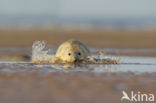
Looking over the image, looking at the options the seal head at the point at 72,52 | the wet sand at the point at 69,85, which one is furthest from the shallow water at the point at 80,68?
the seal head at the point at 72,52

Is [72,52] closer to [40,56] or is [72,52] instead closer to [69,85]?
[40,56]

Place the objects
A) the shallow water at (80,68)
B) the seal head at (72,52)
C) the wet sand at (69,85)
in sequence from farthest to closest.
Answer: the seal head at (72,52)
the shallow water at (80,68)
the wet sand at (69,85)

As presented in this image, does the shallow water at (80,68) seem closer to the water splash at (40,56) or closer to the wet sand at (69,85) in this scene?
Result: the wet sand at (69,85)

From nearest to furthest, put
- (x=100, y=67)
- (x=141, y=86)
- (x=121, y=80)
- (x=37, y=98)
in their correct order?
(x=37, y=98)
(x=141, y=86)
(x=121, y=80)
(x=100, y=67)

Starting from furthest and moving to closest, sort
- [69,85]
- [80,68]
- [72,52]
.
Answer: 1. [72,52]
2. [80,68]
3. [69,85]

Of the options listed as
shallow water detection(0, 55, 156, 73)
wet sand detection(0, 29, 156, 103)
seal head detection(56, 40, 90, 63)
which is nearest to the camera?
wet sand detection(0, 29, 156, 103)

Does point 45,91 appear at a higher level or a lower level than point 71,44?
lower

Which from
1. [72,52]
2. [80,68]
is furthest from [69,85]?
[72,52]

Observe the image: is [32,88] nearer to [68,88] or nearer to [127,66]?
[68,88]

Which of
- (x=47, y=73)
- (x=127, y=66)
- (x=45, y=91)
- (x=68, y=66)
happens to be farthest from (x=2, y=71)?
(x=127, y=66)

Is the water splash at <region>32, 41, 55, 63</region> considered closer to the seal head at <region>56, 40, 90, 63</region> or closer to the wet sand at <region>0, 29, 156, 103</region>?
the seal head at <region>56, 40, 90, 63</region>

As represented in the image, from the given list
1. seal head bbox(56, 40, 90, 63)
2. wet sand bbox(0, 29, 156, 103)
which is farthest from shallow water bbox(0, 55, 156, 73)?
seal head bbox(56, 40, 90, 63)
